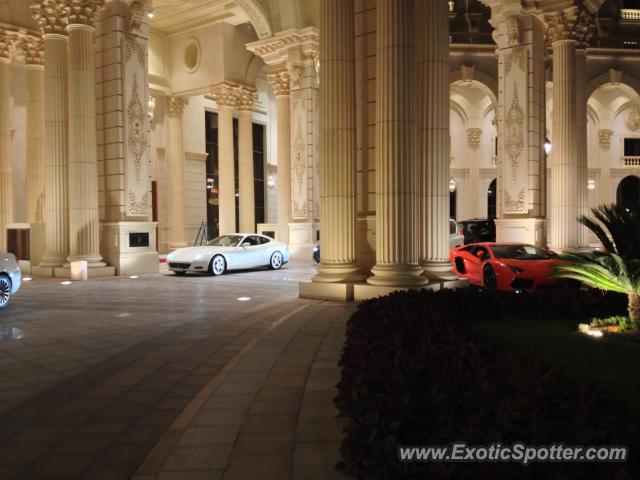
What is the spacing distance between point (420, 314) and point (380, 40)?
6144mm

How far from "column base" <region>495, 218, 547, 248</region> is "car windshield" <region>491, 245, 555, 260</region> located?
4.62 m

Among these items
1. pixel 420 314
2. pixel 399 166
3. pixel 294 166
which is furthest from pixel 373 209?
pixel 294 166

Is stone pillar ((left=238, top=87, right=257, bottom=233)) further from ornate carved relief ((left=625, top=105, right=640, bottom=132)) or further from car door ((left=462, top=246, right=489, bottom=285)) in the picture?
ornate carved relief ((left=625, top=105, right=640, bottom=132))

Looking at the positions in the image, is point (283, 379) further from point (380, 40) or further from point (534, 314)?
point (380, 40)

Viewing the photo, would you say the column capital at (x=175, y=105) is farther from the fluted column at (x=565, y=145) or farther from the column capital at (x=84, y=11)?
the fluted column at (x=565, y=145)

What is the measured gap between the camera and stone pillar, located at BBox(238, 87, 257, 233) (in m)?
28.0

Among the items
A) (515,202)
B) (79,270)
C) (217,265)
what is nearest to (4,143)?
(79,270)

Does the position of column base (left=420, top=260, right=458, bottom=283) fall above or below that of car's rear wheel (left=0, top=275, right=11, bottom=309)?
above

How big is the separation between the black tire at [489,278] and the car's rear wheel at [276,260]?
9.18 m

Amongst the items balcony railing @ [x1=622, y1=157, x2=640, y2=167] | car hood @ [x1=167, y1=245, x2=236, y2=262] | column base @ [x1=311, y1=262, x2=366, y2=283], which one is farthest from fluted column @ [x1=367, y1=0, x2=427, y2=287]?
balcony railing @ [x1=622, y1=157, x2=640, y2=167]

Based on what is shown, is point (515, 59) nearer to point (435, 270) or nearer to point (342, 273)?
point (435, 270)

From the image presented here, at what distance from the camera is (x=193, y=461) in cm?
359

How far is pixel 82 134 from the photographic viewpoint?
655 inches

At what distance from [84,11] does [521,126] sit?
1425cm
